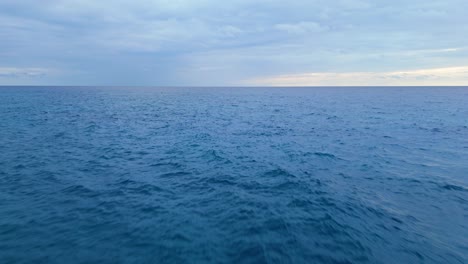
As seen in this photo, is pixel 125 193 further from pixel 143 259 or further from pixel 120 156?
pixel 120 156

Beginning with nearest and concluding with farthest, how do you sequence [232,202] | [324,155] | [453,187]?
[232,202], [453,187], [324,155]

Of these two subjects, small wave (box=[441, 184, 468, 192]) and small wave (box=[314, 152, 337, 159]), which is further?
small wave (box=[314, 152, 337, 159])

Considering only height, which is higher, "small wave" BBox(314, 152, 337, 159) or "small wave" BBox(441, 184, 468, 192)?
"small wave" BBox(314, 152, 337, 159)

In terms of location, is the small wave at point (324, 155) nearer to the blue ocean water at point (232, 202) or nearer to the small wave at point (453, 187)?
the blue ocean water at point (232, 202)

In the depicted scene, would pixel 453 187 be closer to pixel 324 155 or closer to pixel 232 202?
pixel 324 155

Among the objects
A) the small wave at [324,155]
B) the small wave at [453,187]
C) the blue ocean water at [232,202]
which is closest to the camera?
the blue ocean water at [232,202]

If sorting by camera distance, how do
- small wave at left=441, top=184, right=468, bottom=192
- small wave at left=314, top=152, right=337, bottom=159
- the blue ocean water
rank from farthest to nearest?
small wave at left=314, top=152, right=337, bottom=159
small wave at left=441, top=184, right=468, bottom=192
the blue ocean water

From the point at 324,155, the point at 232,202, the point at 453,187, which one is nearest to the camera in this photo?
the point at 232,202

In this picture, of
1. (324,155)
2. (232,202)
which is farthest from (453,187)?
(232,202)

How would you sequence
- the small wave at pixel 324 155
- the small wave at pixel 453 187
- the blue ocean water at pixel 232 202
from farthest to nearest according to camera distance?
the small wave at pixel 324 155 → the small wave at pixel 453 187 → the blue ocean water at pixel 232 202

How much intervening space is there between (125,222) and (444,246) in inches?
614

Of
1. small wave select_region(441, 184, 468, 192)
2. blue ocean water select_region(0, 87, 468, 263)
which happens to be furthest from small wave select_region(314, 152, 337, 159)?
small wave select_region(441, 184, 468, 192)

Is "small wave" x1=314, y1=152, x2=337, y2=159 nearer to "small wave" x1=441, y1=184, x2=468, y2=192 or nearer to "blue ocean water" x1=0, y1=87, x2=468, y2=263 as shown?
"blue ocean water" x1=0, y1=87, x2=468, y2=263

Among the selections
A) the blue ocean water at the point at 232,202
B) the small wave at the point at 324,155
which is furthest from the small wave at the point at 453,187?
the small wave at the point at 324,155
